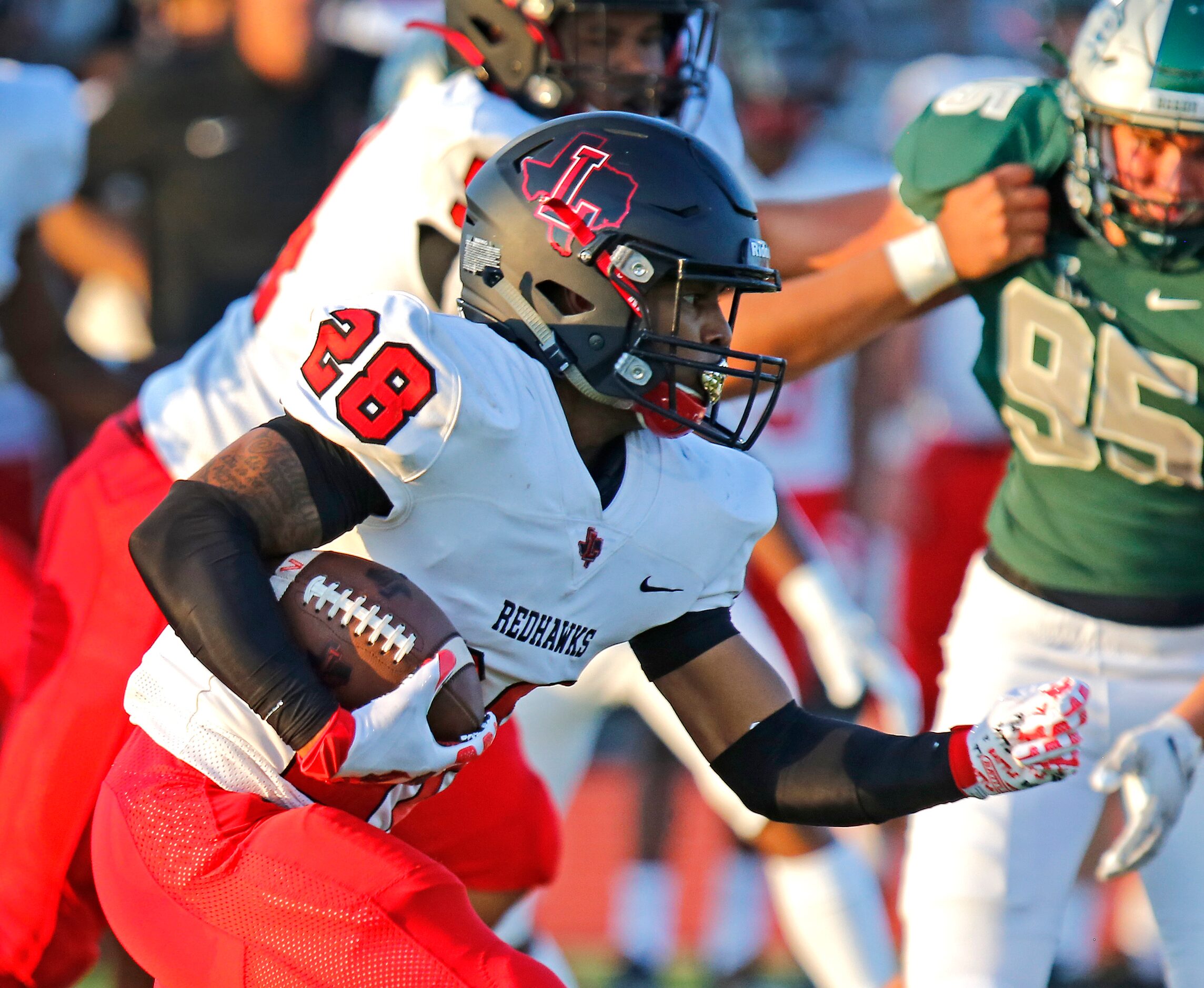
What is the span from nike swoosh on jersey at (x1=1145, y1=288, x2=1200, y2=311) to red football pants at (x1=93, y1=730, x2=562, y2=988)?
5.44 ft

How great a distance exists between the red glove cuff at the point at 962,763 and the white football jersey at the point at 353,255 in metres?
1.20

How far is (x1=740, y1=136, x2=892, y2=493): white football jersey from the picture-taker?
5426mm

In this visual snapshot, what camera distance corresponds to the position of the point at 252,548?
2.17 m

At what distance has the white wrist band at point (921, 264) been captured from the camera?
323 centimetres

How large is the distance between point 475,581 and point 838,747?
1.98ft

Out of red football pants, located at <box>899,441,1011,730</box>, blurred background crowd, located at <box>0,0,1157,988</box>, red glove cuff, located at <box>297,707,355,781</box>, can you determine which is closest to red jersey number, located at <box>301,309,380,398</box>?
red glove cuff, located at <box>297,707,355,781</box>

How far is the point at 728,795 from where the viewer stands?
3969 mm

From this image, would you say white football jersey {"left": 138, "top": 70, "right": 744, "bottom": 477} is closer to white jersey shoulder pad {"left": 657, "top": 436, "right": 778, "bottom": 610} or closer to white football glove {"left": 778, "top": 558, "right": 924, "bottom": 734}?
white jersey shoulder pad {"left": 657, "top": 436, "right": 778, "bottom": 610}

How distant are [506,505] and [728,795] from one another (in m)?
1.77

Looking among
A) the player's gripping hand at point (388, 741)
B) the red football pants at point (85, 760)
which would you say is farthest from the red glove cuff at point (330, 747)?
the red football pants at point (85, 760)

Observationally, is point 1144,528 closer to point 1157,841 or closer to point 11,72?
point 1157,841

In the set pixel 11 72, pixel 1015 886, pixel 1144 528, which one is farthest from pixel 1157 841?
pixel 11 72

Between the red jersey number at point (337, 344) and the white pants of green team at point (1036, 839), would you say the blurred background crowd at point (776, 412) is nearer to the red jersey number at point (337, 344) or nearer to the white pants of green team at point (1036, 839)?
the white pants of green team at point (1036, 839)

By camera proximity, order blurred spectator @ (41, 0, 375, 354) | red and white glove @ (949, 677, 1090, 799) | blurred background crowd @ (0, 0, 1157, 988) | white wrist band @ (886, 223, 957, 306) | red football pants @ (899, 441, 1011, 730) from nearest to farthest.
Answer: red and white glove @ (949, 677, 1090, 799), white wrist band @ (886, 223, 957, 306), blurred background crowd @ (0, 0, 1157, 988), blurred spectator @ (41, 0, 375, 354), red football pants @ (899, 441, 1011, 730)
